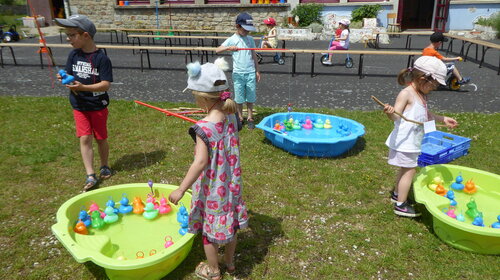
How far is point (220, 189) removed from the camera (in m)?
2.64

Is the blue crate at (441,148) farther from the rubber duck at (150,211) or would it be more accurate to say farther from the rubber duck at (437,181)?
the rubber duck at (150,211)

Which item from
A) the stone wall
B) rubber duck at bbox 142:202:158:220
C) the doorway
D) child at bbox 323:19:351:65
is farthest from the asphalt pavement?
the doorway

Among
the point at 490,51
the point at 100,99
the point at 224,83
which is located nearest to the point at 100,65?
the point at 100,99

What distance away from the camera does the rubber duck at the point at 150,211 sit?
3.68 metres

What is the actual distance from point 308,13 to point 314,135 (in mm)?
12562

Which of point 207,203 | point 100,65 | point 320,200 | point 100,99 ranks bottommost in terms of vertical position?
point 320,200

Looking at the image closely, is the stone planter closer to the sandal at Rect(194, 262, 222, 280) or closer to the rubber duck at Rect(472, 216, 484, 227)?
the rubber duck at Rect(472, 216, 484, 227)

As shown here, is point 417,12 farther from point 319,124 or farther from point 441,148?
point 441,148

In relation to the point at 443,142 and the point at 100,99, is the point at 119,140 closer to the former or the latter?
the point at 100,99

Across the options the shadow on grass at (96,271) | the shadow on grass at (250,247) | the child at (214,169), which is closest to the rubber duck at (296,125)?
the shadow on grass at (250,247)

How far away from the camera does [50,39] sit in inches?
703

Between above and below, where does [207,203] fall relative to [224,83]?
below

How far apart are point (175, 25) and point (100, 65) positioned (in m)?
16.2

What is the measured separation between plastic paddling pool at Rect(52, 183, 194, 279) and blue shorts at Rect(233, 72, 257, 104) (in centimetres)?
260
